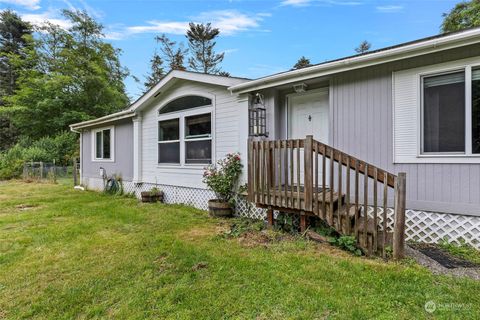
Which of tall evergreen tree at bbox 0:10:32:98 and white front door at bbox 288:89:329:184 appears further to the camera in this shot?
tall evergreen tree at bbox 0:10:32:98

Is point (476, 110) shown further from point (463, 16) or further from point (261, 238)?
point (463, 16)

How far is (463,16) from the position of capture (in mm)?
12516

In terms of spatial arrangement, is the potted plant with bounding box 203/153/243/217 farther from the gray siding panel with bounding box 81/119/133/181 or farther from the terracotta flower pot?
the gray siding panel with bounding box 81/119/133/181

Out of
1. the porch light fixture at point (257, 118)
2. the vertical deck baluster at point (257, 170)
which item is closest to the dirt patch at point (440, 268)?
the vertical deck baluster at point (257, 170)

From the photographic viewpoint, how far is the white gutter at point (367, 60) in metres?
3.44

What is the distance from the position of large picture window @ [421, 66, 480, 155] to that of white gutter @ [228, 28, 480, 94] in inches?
16.3

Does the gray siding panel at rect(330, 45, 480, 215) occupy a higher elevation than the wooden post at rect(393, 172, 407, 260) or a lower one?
higher

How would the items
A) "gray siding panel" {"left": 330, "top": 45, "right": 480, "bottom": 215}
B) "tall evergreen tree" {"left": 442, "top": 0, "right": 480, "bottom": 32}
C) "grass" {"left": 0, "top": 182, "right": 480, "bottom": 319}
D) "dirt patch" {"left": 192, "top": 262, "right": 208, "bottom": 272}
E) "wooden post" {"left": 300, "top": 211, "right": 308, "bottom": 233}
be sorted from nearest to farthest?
"grass" {"left": 0, "top": 182, "right": 480, "bottom": 319} → "dirt patch" {"left": 192, "top": 262, "right": 208, "bottom": 272} → "gray siding panel" {"left": 330, "top": 45, "right": 480, "bottom": 215} → "wooden post" {"left": 300, "top": 211, "right": 308, "bottom": 233} → "tall evergreen tree" {"left": 442, "top": 0, "right": 480, "bottom": 32}

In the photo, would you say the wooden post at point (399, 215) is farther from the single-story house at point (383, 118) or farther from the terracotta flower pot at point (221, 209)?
the terracotta flower pot at point (221, 209)

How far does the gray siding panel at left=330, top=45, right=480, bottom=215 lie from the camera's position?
12.0 feet

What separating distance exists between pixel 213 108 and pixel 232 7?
19.9ft

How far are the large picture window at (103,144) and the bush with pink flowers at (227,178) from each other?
6066mm

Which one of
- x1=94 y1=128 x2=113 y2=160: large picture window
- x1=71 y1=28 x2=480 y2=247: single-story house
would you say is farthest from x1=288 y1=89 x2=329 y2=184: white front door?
x1=94 y1=128 x2=113 y2=160: large picture window

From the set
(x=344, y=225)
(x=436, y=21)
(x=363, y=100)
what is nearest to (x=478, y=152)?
(x=363, y=100)
